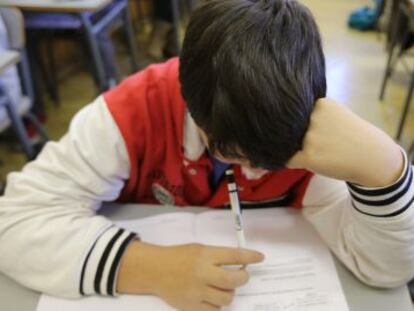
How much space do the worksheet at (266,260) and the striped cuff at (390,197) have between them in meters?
0.11

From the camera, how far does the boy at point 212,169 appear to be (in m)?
0.49

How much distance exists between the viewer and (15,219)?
0.65 m

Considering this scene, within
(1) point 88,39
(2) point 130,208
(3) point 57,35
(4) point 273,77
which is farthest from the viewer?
(3) point 57,35

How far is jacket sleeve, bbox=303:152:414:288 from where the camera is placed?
0.58 m

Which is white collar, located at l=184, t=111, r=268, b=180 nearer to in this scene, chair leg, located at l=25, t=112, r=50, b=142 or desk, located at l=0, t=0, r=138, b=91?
desk, located at l=0, t=0, r=138, b=91

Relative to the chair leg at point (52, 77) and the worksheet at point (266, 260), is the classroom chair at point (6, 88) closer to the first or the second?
the chair leg at point (52, 77)

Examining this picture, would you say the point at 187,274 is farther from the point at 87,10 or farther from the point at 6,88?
the point at 87,10

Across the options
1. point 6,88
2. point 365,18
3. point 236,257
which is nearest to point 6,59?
point 6,88

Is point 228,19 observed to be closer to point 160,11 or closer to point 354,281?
point 354,281

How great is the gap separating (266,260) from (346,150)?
0.65ft

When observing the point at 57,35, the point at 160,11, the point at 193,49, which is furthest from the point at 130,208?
the point at 160,11

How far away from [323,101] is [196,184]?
0.29 metres

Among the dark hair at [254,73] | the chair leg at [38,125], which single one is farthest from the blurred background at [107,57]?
the dark hair at [254,73]

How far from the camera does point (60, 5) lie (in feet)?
5.93
